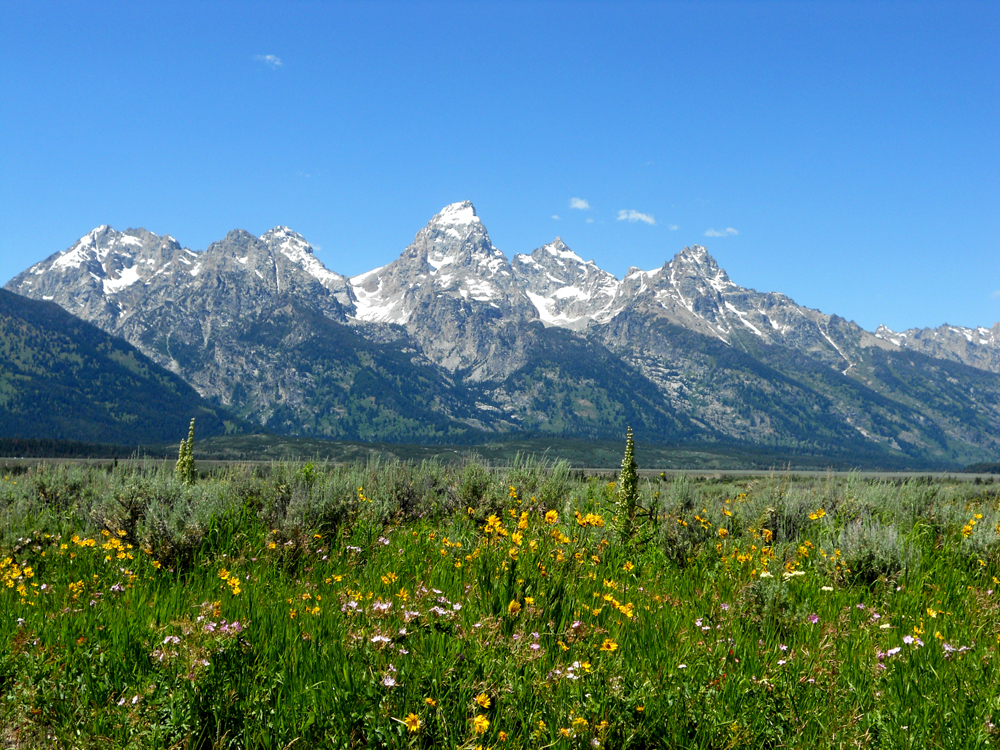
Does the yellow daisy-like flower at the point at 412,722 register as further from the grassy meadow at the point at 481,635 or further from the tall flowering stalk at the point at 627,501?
the tall flowering stalk at the point at 627,501

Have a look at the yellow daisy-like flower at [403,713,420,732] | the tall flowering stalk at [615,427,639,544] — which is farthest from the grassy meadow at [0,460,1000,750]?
the tall flowering stalk at [615,427,639,544]

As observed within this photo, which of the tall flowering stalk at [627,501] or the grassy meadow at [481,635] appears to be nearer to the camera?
the grassy meadow at [481,635]

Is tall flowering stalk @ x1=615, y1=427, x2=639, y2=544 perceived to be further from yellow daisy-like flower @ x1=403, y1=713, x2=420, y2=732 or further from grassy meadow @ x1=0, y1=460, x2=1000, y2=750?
yellow daisy-like flower @ x1=403, y1=713, x2=420, y2=732

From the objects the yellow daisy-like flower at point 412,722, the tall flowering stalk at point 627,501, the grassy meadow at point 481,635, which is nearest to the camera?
the yellow daisy-like flower at point 412,722

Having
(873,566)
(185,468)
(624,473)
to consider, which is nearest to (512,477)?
(624,473)

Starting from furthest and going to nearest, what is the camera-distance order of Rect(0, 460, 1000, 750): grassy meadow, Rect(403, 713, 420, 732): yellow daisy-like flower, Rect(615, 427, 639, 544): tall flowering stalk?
Rect(615, 427, 639, 544): tall flowering stalk, Rect(0, 460, 1000, 750): grassy meadow, Rect(403, 713, 420, 732): yellow daisy-like flower

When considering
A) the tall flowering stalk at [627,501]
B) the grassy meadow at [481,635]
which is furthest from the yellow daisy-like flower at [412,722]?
the tall flowering stalk at [627,501]

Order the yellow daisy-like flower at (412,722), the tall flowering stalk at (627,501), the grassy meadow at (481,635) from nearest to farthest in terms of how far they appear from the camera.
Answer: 1. the yellow daisy-like flower at (412,722)
2. the grassy meadow at (481,635)
3. the tall flowering stalk at (627,501)

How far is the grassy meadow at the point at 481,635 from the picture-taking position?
3.70 meters

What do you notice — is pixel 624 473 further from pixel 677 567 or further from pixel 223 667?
pixel 223 667

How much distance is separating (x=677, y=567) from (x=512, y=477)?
5.72 m

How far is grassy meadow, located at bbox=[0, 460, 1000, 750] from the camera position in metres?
3.70

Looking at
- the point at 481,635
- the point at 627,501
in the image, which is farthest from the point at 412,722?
the point at 627,501

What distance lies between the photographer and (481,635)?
4.75m
